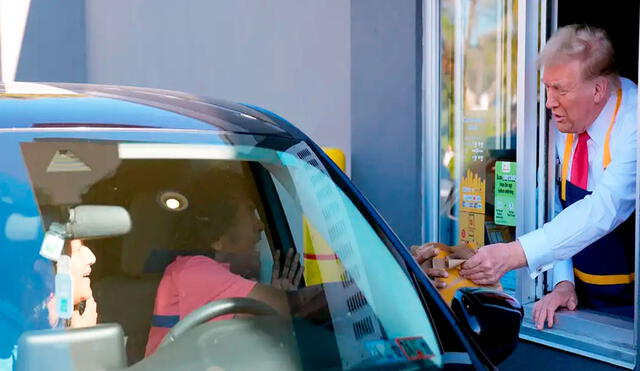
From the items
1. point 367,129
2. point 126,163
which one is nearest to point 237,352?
point 126,163

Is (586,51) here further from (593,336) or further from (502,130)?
(593,336)

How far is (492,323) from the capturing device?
8.14 feet

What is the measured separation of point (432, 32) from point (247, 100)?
2.43 meters

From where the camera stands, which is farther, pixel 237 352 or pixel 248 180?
pixel 248 180

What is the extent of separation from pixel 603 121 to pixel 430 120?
1.46 meters

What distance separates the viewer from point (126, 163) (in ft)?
8.56

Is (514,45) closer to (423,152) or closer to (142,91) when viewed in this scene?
(423,152)

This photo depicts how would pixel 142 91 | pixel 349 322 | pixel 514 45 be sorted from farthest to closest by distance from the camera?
pixel 514 45, pixel 142 91, pixel 349 322

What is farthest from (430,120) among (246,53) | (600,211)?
(246,53)

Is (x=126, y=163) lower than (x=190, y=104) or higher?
lower

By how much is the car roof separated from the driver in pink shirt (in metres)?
0.23

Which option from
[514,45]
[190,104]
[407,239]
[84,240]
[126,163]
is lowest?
[407,239]

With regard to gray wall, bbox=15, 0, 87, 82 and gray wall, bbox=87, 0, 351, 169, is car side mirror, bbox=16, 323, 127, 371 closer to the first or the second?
gray wall, bbox=87, 0, 351, 169

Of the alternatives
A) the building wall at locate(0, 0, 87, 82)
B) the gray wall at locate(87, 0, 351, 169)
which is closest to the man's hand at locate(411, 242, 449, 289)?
the gray wall at locate(87, 0, 351, 169)
